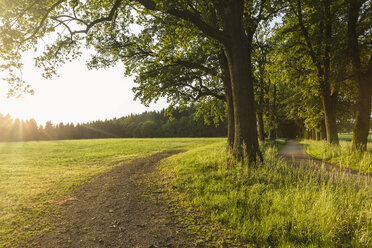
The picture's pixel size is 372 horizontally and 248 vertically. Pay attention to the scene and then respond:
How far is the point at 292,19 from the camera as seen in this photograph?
44.2 ft

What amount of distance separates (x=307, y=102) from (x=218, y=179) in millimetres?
17247

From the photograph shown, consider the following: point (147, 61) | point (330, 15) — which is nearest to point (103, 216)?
point (147, 61)

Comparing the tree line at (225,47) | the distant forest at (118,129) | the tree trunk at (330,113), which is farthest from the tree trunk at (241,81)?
the distant forest at (118,129)

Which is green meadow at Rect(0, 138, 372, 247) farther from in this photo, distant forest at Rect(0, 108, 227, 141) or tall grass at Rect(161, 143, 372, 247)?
distant forest at Rect(0, 108, 227, 141)

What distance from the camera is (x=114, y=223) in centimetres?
402

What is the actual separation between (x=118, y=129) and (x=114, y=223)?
9838 centimetres

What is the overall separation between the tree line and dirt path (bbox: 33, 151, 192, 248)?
4715 mm

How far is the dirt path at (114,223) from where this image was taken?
3.35m

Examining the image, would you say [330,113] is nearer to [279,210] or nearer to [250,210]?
[279,210]

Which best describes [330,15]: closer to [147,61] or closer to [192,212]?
[147,61]

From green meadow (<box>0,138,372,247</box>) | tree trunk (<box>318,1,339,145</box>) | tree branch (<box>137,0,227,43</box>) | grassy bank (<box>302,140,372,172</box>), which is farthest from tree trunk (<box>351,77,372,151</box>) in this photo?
tree branch (<box>137,0,227,43</box>)

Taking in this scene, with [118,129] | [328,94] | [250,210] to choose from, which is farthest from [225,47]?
[118,129]

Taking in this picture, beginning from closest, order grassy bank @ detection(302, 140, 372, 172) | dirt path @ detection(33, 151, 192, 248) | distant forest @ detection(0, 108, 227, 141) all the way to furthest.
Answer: dirt path @ detection(33, 151, 192, 248) < grassy bank @ detection(302, 140, 372, 172) < distant forest @ detection(0, 108, 227, 141)

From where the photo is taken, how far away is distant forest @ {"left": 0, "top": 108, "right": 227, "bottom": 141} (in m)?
67.6
